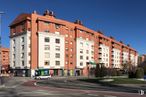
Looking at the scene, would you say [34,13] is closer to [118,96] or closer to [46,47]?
[46,47]

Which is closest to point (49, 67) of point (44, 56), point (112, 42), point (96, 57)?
point (44, 56)

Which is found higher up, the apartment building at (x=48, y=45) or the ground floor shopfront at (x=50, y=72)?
the apartment building at (x=48, y=45)

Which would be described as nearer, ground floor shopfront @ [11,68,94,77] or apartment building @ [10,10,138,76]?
ground floor shopfront @ [11,68,94,77]

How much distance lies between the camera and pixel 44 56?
287ft

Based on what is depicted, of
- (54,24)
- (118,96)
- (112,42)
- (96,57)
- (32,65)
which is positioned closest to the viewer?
(118,96)

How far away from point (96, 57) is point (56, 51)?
31.9m

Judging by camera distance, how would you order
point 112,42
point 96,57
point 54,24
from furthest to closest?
point 112,42 → point 96,57 → point 54,24

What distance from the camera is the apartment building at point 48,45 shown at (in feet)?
280

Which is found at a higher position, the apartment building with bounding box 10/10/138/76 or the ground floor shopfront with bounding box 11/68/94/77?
the apartment building with bounding box 10/10/138/76

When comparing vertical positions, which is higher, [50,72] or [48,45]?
[48,45]

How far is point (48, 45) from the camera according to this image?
292 feet

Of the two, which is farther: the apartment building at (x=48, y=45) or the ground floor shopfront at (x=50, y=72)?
the apartment building at (x=48, y=45)

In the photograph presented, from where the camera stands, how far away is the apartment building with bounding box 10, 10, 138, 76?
280ft

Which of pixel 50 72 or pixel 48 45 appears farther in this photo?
pixel 48 45
